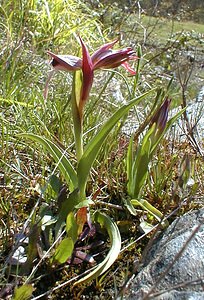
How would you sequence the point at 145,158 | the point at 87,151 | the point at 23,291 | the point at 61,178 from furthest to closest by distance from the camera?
the point at 61,178 → the point at 145,158 → the point at 87,151 → the point at 23,291

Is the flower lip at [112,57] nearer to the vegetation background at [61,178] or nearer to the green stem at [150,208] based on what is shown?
the vegetation background at [61,178]

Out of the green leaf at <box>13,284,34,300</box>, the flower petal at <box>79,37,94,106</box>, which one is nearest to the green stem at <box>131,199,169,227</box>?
the flower petal at <box>79,37,94,106</box>

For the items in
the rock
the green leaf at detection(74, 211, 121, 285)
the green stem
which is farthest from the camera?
the green stem

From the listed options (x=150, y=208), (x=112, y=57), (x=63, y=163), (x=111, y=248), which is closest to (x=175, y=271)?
(x=111, y=248)

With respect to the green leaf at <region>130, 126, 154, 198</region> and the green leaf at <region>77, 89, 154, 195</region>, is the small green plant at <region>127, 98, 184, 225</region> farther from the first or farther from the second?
the green leaf at <region>77, 89, 154, 195</region>

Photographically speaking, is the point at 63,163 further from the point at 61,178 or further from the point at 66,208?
the point at 61,178
